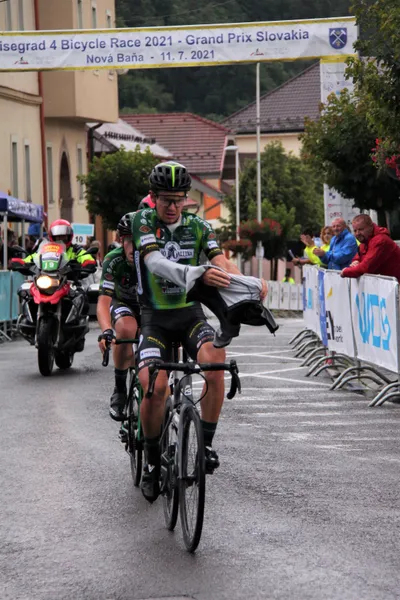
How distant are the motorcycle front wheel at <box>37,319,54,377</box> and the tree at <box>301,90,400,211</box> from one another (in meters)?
7.76

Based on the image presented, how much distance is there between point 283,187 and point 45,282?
64.9m

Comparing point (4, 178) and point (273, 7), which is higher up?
point (273, 7)

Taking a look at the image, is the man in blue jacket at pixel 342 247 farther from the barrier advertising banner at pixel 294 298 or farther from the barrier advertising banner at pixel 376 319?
the barrier advertising banner at pixel 294 298

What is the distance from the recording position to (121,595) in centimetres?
630

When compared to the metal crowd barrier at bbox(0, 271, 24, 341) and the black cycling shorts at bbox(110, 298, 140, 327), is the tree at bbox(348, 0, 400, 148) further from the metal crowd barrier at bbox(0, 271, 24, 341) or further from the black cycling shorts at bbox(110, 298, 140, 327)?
the metal crowd barrier at bbox(0, 271, 24, 341)

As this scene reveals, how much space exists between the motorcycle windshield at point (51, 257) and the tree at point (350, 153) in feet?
22.7

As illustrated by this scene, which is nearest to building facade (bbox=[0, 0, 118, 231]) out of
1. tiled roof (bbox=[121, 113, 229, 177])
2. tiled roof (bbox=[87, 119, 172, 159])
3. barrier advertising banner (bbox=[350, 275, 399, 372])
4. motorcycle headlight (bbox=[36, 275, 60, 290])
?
tiled roof (bbox=[87, 119, 172, 159])

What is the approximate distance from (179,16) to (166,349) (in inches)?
3200

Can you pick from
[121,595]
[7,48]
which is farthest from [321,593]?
[7,48]

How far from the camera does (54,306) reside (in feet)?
58.4

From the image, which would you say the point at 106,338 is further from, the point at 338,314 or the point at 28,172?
the point at 28,172

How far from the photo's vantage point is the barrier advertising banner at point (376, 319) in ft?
46.0

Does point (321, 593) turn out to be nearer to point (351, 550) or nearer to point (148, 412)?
point (351, 550)

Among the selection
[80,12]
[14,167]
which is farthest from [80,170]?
[14,167]
